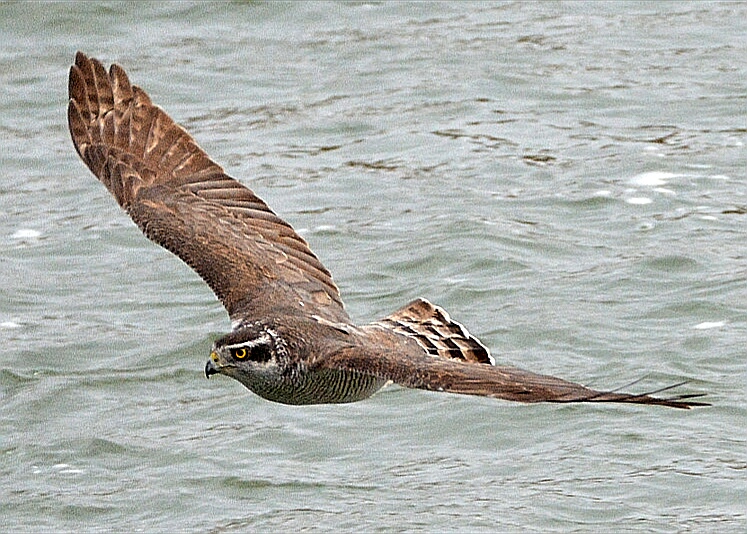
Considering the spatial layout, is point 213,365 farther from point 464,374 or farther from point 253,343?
point 464,374

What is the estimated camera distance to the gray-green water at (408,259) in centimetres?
1002

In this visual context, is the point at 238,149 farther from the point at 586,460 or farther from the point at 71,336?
the point at 586,460

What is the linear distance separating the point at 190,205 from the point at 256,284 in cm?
70

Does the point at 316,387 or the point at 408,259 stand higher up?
the point at 316,387

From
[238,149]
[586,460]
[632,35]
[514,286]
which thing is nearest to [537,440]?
[586,460]

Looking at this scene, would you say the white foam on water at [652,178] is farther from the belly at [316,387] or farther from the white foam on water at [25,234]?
the belly at [316,387]

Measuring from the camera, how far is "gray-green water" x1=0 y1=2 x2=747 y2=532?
10016mm

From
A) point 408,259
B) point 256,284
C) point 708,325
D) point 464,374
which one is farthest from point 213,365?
point 408,259

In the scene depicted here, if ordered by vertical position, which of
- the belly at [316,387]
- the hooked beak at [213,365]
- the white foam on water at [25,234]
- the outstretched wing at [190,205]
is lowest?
the belly at [316,387]

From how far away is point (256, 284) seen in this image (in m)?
9.18

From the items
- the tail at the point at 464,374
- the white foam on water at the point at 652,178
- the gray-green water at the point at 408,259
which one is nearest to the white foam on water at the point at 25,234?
the gray-green water at the point at 408,259

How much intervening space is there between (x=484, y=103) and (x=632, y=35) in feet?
6.13

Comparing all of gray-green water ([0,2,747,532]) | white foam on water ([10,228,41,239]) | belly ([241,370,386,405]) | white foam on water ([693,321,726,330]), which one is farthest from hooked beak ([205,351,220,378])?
white foam on water ([10,228,41,239])

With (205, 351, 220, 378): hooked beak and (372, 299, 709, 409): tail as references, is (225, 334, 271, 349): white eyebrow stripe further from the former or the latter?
(372, 299, 709, 409): tail
